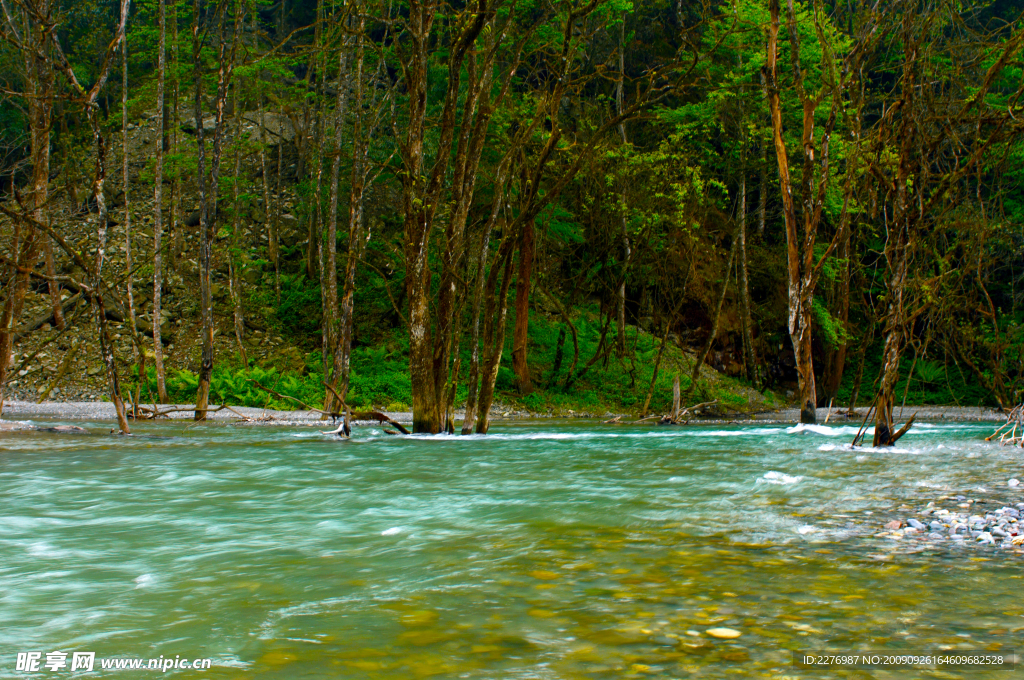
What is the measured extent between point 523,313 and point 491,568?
60.3 ft

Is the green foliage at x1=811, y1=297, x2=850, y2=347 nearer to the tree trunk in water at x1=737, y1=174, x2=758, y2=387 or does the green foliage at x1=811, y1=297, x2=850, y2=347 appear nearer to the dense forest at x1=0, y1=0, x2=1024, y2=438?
the dense forest at x1=0, y1=0, x2=1024, y2=438

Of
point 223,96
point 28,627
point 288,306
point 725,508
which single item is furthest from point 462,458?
point 288,306

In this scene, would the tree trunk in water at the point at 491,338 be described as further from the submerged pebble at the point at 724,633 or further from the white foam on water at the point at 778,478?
the submerged pebble at the point at 724,633

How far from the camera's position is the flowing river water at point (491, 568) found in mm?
3162

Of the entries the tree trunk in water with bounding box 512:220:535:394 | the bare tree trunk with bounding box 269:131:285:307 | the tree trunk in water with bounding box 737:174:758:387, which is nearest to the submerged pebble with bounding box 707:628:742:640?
the tree trunk in water with bounding box 512:220:535:394

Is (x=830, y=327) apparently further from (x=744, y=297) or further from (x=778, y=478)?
(x=778, y=478)

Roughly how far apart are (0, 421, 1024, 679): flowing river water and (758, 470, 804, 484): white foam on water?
0.06 meters

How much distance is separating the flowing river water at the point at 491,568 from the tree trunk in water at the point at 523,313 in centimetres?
1356

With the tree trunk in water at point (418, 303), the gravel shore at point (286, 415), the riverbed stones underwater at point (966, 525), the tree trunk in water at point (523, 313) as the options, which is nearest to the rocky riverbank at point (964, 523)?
the riverbed stones underwater at point (966, 525)

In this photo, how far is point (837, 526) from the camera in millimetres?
5684

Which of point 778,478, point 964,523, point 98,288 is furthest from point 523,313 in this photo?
point 964,523

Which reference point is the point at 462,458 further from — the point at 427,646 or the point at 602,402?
the point at 602,402

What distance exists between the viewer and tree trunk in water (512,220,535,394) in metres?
22.5

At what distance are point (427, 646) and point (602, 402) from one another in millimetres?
21722
